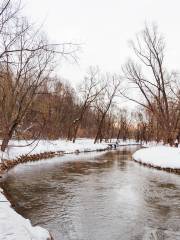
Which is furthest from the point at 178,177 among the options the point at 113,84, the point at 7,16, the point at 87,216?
the point at 113,84

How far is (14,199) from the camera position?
12.7 meters

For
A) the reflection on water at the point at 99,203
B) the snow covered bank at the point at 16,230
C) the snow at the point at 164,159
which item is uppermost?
the snow at the point at 164,159

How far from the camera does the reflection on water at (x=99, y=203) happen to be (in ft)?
29.9

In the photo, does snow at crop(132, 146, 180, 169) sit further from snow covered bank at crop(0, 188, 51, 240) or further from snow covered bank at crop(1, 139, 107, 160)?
snow covered bank at crop(0, 188, 51, 240)

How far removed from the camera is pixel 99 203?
12.4m

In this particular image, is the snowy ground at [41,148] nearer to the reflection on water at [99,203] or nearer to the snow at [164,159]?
the reflection on water at [99,203]

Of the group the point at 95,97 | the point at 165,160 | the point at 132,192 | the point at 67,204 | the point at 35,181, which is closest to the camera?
the point at 67,204

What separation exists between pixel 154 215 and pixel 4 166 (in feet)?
39.0

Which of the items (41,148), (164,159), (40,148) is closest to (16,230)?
(164,159)

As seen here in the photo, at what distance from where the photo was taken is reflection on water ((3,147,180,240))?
912 cm

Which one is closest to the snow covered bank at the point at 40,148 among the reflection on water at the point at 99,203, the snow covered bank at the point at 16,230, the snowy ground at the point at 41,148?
the snowy ground at the point at 41,148

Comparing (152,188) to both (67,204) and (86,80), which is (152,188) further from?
(86,80)

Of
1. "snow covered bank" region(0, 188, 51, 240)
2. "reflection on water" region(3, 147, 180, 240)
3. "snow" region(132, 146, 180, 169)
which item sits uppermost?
"snow" region(132, 146, 180, 169)

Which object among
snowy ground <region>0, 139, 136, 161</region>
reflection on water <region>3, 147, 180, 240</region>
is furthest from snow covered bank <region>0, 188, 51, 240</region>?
snowy ground <region>0, 139, 136, 161</region>
